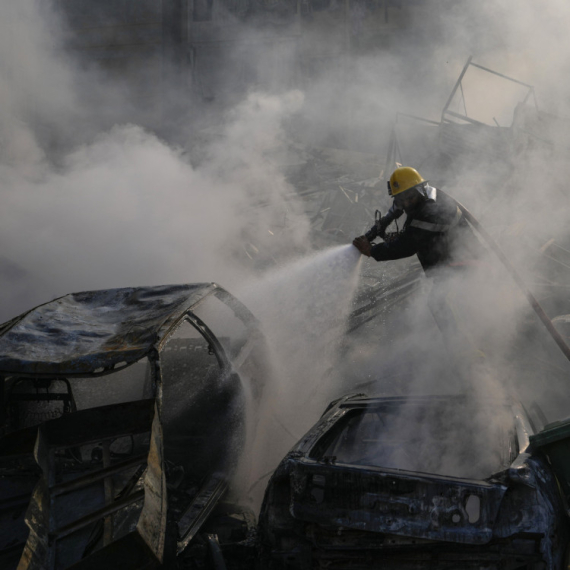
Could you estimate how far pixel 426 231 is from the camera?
4375 mm

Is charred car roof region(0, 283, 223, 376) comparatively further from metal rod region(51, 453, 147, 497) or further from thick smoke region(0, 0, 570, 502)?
thick smoke region(0, 0, 570, 502)

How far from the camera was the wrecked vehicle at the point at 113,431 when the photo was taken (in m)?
2.44

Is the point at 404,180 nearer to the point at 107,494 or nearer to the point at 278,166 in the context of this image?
the point at 107,494

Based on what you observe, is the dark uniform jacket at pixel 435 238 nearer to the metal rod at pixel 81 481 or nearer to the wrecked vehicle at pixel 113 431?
the wrecked vehicle at pixel 113 431

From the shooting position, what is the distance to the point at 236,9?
16.5 meters

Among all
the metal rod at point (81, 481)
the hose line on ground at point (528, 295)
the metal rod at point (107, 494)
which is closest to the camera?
the metal rod at point (81, 481)

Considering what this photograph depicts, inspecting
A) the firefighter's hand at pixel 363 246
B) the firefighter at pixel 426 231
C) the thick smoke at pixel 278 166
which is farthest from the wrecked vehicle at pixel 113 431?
the firefighter at pixel 426 231

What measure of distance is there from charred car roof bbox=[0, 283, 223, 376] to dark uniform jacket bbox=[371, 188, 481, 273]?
172 centimetres

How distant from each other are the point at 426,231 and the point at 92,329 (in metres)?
2.83

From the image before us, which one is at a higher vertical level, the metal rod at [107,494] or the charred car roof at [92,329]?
the charred car roof at [92,329]

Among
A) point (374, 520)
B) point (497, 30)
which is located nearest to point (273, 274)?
point (374, 520)

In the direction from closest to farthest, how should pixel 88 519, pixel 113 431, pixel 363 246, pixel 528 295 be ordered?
pixel 88 519, pixel 113 431, pixel 528 295, pixel 363 246

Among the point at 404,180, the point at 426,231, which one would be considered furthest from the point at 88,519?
the point at 404,180

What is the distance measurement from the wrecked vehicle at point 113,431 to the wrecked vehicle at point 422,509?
69cm
